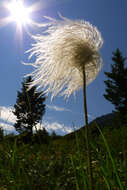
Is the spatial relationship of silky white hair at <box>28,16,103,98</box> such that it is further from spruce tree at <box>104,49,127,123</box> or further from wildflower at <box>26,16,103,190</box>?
spruce tree at <box>104,49,127,123</box>

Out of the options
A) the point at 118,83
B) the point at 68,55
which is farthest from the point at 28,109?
the point at 118,83

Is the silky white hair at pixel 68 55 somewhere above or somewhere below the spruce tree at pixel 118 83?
below

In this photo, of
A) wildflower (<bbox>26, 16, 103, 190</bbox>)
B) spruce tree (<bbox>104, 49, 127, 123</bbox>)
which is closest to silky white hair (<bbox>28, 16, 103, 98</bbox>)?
wildflower (<bbox>26, 16, 103, 190</bbox>)

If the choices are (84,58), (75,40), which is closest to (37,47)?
(75,40)

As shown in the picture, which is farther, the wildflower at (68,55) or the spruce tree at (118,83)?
the spruce tree at (118,83)

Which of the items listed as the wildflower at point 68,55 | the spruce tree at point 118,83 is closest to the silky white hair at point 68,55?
the wildflower at point 68,55

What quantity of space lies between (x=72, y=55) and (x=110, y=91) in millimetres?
26133

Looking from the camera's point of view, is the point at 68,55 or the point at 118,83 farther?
Result: the point at 118,83

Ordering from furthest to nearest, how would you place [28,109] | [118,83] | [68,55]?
[118,83], [28,109], [68,55]

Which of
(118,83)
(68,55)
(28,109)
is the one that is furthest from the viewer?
(118,83)

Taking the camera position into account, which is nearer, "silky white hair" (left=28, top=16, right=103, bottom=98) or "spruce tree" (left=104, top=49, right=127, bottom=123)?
"silky white hair" (left=28, top=16, right=103, bottom=98)

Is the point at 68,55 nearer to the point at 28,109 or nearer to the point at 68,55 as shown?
the point at 68,55

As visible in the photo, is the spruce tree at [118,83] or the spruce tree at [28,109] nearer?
the spruce tree at [28,109]

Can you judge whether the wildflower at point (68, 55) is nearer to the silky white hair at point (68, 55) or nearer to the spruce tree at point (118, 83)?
the silky white hair at point (68, 55)
